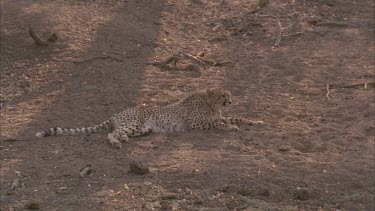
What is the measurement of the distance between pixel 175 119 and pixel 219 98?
605 mm

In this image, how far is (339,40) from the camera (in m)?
11.2

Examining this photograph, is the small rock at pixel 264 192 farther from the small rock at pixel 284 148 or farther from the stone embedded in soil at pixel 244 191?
the small rock at pixel 284 148

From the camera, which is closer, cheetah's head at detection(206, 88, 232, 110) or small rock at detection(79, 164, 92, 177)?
small rock at detection(79, 164, 92, 177)

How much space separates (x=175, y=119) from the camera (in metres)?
8.27

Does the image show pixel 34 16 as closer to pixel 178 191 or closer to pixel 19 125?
pixel 19 125

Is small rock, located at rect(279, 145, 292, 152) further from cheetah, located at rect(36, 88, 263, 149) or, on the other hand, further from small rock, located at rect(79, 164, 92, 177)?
small rock, located at rect(79, 164, 92, 177)

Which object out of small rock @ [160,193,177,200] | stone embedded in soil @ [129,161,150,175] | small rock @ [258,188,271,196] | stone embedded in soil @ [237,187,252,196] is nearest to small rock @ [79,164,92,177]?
stone embedded in soil @ [129,161,150,175]

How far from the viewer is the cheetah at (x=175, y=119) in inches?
314

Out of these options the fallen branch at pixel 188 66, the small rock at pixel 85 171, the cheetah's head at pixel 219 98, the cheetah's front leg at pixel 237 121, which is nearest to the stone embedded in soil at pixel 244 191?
the small rock at pixel 85 171

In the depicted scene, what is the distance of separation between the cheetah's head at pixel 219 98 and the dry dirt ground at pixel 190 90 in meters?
0.33

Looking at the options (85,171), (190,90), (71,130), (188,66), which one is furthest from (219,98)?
(85,171)

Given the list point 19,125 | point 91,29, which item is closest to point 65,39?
point 91,29

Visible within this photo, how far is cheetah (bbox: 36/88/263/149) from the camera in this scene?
26.2 feet

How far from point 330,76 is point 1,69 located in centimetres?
494
